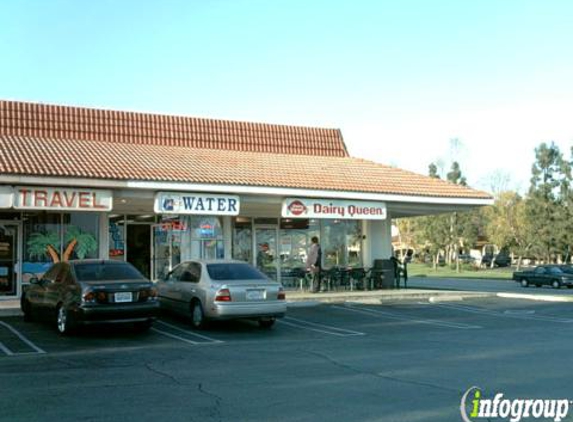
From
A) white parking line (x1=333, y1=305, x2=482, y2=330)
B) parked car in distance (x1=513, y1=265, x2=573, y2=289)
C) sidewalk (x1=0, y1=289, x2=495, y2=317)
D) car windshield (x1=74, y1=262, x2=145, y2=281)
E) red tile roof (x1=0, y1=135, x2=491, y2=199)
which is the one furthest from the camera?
parked car in distance (x1=513, y1=265, x2=573, y2=289)

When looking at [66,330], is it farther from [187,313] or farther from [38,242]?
[38,242]

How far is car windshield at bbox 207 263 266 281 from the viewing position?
14164 millimetres

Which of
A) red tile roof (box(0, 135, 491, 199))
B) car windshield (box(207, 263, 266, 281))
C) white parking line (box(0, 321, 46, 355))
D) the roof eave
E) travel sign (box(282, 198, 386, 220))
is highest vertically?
red tile roof (box(0, 135, 491, 199))

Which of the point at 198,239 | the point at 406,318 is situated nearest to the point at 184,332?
the point at 406,318

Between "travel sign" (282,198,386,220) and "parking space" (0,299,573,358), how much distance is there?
11.1 feet

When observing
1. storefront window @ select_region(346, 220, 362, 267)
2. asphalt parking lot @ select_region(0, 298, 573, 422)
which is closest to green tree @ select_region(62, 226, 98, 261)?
asphalt parking lot @ select_region(0, 298, 573, 422)

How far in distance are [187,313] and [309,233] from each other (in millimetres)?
10698


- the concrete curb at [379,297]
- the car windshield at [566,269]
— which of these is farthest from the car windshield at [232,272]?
the car windshield at [566,269]

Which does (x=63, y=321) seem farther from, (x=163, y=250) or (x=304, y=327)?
(x=163, y=250)

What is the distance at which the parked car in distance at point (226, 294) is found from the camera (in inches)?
535

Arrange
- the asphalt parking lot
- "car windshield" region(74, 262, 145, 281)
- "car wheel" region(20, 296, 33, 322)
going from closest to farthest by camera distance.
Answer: the asphalt parking lot → "car windshield" region(74, 262, 145, 281) → "car wheel" region(20, 296, 33, 322)

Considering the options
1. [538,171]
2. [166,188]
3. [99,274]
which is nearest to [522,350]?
[99,274]

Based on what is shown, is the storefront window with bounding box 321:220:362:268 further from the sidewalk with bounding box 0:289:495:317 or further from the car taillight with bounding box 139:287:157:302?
the car taillight with bounding box 139:287:157:302

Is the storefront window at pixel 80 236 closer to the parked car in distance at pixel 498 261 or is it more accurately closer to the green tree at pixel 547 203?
the green tree at pixel 547 203
